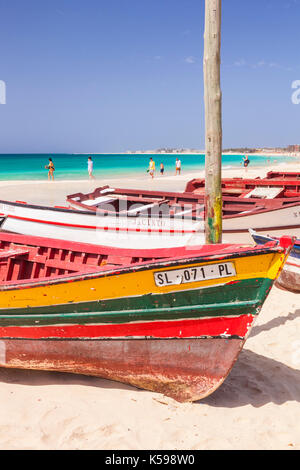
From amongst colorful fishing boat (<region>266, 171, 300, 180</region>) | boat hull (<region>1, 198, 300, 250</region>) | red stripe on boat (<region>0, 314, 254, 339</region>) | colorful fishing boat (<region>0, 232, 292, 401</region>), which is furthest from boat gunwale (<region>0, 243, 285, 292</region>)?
colorful fishing boat (<region>266, 171, 300, 180</region>)

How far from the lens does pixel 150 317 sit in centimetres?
384

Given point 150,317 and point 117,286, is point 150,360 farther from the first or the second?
point 117,286

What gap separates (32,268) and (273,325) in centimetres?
399

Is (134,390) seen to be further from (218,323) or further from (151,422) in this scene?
(218,323)

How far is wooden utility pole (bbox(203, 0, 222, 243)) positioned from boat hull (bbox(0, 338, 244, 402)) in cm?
194

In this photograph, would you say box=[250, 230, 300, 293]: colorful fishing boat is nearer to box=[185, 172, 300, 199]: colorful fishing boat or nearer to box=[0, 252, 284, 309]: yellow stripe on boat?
box=[0, 252, 284, 309]: yellow stripe on boat

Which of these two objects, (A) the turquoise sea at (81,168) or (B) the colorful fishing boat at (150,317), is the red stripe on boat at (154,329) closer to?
(B) the colorful fishing boat at (150,317)

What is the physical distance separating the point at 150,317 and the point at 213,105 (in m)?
2.98

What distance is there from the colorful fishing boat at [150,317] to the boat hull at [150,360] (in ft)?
0.04

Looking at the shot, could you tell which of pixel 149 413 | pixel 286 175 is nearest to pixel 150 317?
pixel 149 413

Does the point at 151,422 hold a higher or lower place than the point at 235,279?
lower

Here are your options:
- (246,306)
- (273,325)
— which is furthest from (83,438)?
(273,325)

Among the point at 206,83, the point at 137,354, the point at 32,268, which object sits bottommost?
the point at 137,354

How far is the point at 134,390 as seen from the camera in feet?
14.1
